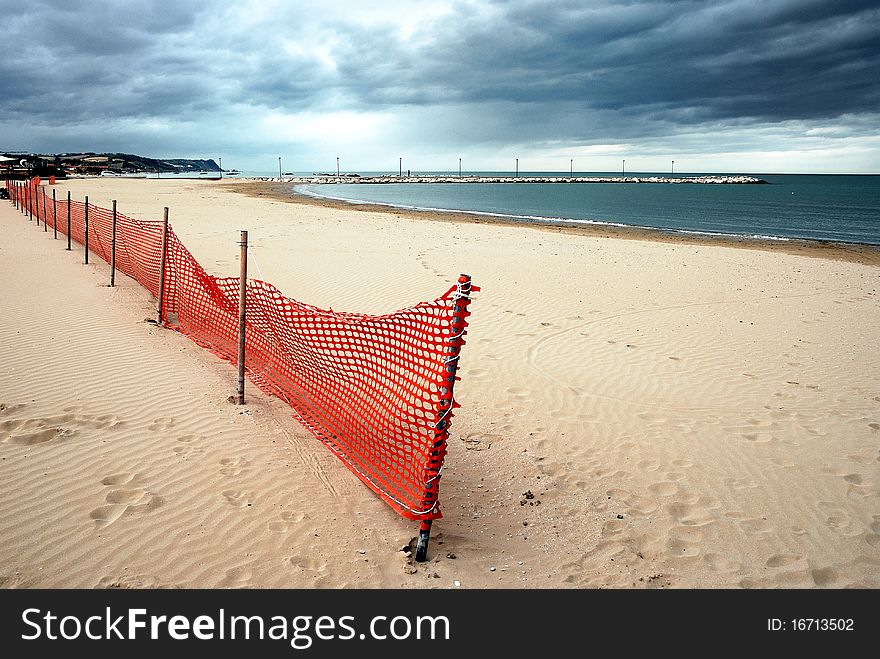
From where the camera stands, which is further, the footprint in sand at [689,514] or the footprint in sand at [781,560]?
the footprint in sand at [689,514]

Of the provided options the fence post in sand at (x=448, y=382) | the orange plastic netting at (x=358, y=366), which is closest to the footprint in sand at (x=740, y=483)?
the orange plastic netting at (x=358, y=366)

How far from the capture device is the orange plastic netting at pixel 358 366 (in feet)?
13.9

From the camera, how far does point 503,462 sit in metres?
5.43

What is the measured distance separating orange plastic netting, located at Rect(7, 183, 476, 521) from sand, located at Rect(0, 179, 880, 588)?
0.85 ft

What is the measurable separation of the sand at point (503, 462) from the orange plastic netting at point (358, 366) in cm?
26

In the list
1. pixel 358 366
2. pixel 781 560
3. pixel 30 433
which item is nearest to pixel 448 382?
pixel 358 366

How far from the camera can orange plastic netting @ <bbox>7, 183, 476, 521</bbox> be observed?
4246 millimetres

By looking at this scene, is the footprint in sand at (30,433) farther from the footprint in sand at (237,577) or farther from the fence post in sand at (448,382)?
the fence post in sand at (448,382)

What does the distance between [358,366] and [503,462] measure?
189 cm

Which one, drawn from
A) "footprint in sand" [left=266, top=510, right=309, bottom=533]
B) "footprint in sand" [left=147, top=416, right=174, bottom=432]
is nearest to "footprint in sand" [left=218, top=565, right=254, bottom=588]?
"footprint in sand" [left=266, top=510, right=309, bottom=533]

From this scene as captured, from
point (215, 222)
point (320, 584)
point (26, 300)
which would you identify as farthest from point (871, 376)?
point (215, 222)

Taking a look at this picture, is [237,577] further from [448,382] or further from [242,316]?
[242,316]
